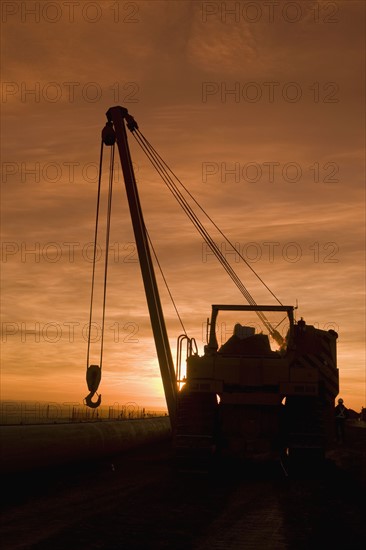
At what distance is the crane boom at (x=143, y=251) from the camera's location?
22.8 meters

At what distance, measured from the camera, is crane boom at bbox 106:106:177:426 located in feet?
74.7

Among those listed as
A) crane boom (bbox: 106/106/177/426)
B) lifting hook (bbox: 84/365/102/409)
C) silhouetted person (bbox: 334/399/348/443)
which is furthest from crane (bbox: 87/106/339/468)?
silhouetted person (bbox: 334/399/348/443)

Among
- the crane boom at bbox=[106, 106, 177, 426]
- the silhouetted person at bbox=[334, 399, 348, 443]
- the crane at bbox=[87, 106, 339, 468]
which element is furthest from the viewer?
the silhouetted person at bbox=[334, 399, 348, 443]

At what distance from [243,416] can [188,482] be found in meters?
3.25

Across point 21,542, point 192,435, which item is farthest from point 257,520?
point 192,435

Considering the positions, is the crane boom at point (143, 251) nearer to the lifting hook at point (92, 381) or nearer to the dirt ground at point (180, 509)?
the lifting hook at point (92, 381)

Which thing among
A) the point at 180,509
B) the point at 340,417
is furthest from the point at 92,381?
the point at 340,417

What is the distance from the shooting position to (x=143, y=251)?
22.8 metres

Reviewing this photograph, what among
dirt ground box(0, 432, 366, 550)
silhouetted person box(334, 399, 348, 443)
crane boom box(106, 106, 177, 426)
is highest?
crane boom box(106, 106, 177, 426)

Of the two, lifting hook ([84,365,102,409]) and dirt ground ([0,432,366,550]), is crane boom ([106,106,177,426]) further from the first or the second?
dirt ground ([0,432,366,550])

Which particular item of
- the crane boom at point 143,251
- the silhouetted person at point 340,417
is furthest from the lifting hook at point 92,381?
the silhouetted person at point 340,417

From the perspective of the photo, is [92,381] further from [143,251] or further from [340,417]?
[340,417]

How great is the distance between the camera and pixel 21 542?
24.2ft

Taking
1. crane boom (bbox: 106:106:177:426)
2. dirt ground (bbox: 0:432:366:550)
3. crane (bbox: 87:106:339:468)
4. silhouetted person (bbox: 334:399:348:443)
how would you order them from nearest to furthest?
dirt ground (bbox: 0:432:366:550)
crane (bbox: 87:106:339:468)
crane boom (bbox: 106:106:177:426)
silhouetted person (bbox: 334:399:348:443)
